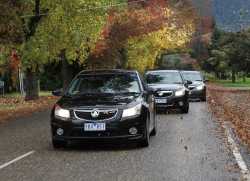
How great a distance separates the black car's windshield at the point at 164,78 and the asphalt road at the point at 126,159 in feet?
25.6

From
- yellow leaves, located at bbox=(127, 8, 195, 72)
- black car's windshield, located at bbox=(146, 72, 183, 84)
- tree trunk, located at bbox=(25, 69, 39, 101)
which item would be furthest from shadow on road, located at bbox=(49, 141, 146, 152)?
yellow leaves, located at bbox=(127, 8, 195, 72)

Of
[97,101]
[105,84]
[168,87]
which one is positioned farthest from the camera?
[168,87]

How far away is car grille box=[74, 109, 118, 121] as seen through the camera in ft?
42.5

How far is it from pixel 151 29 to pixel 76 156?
41.1 metres

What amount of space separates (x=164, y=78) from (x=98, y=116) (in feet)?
40.0

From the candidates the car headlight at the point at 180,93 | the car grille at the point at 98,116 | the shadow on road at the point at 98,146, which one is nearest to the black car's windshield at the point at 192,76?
the car headlight at the point at 180,93

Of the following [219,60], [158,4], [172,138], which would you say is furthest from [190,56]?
[172,138]

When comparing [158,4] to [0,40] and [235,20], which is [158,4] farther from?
[0,40]

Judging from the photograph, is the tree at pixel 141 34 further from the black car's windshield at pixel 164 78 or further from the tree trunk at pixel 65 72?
the black car's windshield at pixel 164 78

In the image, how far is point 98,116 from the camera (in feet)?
42.5

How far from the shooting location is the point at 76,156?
40.5 ft

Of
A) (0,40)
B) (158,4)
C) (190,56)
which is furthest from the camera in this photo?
(190,56)

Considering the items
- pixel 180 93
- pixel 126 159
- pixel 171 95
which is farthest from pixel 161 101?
pixel 126 159

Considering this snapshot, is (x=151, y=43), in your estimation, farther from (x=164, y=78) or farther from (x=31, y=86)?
(x=164, y=78)
